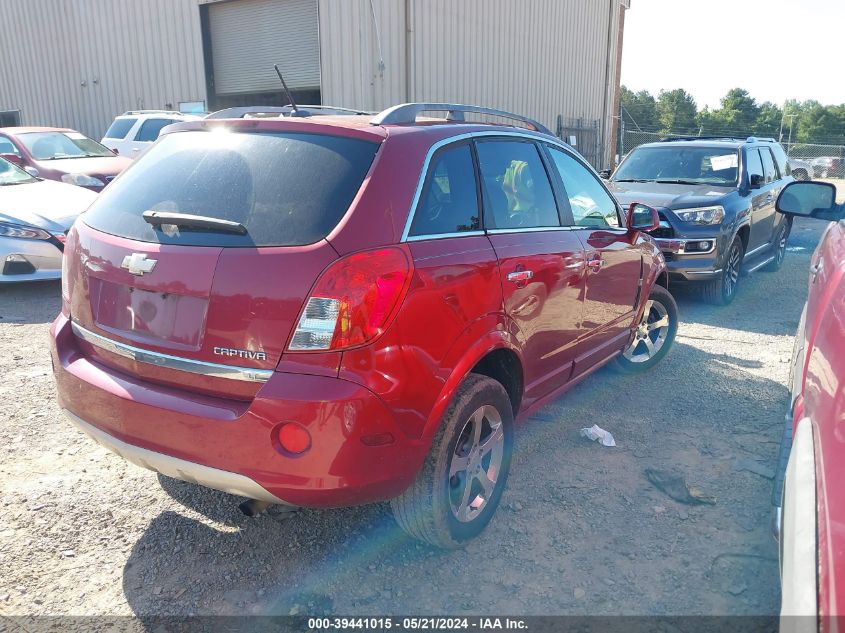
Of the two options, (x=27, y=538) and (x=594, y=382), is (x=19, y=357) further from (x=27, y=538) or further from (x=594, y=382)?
(x=594, y=382)

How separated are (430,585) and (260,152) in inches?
74.9

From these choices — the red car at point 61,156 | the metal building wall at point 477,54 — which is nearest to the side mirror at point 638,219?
the red car at point 61,156

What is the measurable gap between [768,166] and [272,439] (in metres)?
8.66

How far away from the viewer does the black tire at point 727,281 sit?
23.4 feet

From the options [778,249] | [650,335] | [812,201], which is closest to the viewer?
[812,201]

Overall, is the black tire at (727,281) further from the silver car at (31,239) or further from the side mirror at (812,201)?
the silver car at (31,239)

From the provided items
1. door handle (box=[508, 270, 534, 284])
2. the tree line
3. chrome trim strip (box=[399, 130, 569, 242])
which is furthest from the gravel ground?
the tree line

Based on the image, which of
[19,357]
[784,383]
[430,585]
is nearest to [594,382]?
[784,383]

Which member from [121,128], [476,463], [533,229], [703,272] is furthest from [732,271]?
[121,128]

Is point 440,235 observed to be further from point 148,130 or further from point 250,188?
point 148,130

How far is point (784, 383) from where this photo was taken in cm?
493

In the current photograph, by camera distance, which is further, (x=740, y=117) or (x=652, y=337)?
(x=740, y=117)

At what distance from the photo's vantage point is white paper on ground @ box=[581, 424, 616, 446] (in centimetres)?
392

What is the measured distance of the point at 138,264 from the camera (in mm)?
2420
